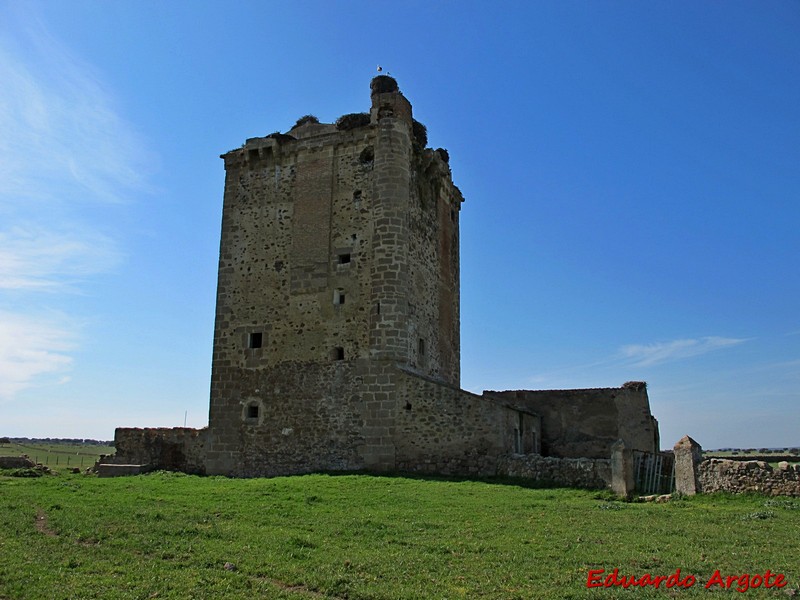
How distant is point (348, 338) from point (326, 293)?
193 cm

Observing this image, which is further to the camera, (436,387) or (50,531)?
(436,387)

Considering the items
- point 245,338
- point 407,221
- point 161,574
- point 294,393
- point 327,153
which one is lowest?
point 161,574

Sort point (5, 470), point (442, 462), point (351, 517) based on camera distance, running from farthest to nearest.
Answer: point (5, 470) < point (442, 462) < point (351, 517)

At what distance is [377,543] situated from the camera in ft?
34.5

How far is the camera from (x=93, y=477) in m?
23.3

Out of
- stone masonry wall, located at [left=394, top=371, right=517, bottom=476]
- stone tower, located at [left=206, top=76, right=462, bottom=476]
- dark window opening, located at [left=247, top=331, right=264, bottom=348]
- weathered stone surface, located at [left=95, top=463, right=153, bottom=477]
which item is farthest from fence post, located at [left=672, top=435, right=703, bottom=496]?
weathered stone surface, located at [left=95, top=463, right=153, bottom=477]

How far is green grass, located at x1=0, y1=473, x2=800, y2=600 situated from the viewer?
26.1 ft

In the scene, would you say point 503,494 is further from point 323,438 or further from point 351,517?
point 323,438

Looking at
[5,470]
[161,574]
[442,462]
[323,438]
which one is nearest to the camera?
[161,574]

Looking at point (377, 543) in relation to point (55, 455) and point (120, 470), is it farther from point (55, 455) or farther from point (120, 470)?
point (55, 455)

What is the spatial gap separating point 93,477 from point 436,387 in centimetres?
1239

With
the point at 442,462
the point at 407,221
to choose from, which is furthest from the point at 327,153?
the point at 442,462

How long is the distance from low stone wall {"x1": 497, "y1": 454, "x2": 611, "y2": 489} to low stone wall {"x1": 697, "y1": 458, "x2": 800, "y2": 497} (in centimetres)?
240

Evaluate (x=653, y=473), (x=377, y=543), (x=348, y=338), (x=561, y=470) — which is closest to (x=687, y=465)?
(x=653, y=473)
